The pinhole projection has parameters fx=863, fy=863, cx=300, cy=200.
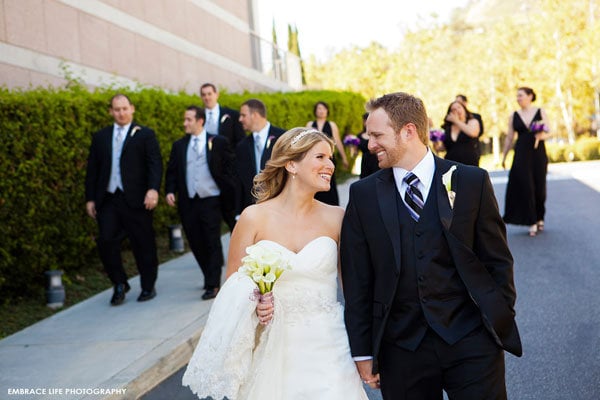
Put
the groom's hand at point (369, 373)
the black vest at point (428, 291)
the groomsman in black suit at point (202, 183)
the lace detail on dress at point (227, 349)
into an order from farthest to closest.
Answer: the groomsman in black suit at point (202, 183)
the lace detail on dress at point (227, 349)
the groom's hand at point (369, 373)
the black vest at point (428, 291)

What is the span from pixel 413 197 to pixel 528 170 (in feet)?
33.5

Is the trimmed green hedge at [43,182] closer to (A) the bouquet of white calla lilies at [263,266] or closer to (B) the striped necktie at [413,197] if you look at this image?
(A) the bouquet of white calla lilies at [263,266]

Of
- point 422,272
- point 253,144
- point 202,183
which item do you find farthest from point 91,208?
point 422,272

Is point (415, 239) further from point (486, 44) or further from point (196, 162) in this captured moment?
point (486, 44)

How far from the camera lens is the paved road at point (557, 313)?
6.29 meters

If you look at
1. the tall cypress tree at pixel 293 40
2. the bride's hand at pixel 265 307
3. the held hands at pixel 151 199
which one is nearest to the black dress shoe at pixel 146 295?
the held hands at pixel 151 199

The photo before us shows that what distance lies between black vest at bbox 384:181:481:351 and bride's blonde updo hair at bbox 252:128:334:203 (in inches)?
47.6

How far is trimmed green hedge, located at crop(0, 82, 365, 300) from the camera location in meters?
9.84

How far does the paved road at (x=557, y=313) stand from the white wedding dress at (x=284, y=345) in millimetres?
1780

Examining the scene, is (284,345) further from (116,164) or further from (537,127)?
(537,127)

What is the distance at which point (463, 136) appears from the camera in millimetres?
13547

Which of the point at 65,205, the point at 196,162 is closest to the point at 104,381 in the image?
the point at 196,162

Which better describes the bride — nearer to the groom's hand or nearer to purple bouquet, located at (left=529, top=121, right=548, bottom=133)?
the groom's hand

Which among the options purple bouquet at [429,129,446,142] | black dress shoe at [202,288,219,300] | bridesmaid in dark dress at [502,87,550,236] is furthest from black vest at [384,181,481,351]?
purple bouquet at [429,129,446,142]
